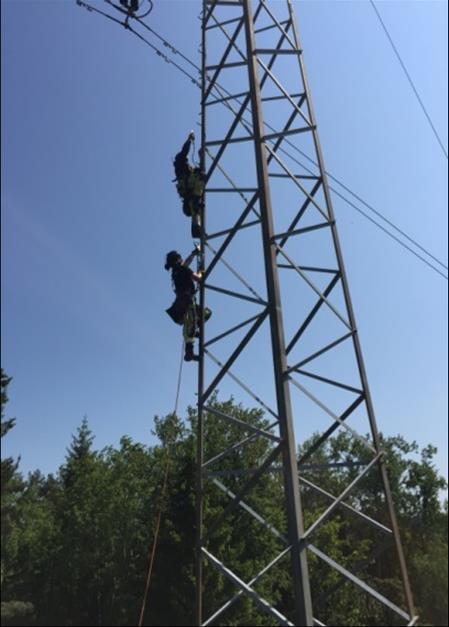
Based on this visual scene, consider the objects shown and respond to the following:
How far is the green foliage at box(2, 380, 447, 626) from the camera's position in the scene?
23391 millimetres

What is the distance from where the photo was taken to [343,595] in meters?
28.2

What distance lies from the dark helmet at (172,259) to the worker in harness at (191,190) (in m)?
0.42

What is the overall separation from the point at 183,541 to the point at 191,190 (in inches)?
815

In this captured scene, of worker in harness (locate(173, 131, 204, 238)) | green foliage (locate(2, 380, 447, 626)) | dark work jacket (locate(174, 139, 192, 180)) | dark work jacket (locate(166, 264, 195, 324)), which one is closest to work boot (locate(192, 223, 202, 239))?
worker in harness (locate(173, 131, 204, 238))

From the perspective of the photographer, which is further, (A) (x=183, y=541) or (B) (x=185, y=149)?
(A) (x=183, y=541)

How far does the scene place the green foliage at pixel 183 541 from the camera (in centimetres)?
2339

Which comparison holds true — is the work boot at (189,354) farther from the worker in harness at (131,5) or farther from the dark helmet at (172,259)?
the worker in harness at (131,5)

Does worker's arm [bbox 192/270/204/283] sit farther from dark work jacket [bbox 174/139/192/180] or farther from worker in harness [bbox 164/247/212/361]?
dark work jacket [bbox 174/139/192/180]

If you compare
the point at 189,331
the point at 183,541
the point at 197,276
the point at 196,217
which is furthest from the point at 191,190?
the point at 183,541

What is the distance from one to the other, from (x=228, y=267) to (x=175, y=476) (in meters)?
22.1

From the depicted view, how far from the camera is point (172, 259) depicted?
7113mm

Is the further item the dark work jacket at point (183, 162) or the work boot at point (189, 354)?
the dark work jacket at point (183, 162)

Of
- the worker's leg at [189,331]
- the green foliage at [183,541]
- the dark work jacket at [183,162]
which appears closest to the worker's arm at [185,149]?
the dark work jacket at [183,162]

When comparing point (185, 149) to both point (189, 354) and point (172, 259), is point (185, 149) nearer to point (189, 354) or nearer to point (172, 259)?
point (172, 259)
